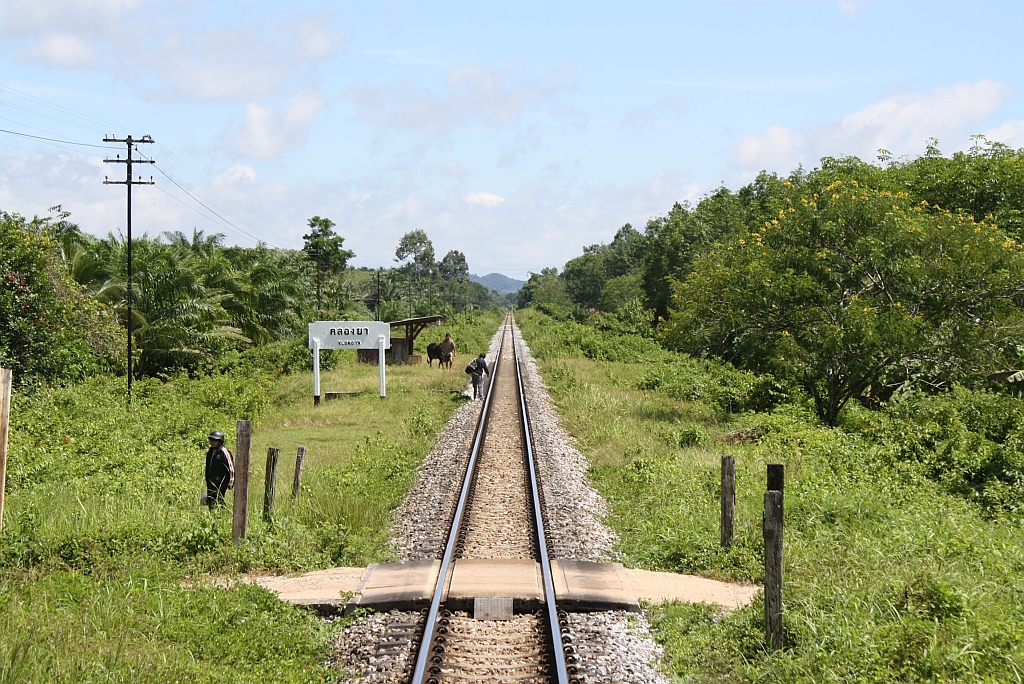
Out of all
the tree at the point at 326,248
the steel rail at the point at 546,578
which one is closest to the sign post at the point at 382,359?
the steel rail at the point at 546,578

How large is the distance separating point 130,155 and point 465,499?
1619 centimetres

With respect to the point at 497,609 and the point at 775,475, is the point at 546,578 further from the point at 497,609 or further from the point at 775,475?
the point at 775,475

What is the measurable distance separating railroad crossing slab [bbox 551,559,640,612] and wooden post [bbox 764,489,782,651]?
1.43m

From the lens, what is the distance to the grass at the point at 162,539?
253 inches

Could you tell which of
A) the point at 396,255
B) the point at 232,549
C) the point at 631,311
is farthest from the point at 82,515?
the point at 396,255

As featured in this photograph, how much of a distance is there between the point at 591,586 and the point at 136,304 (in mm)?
24390

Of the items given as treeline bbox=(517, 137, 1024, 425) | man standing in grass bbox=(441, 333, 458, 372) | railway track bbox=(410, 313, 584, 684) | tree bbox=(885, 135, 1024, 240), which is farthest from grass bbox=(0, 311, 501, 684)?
tree bbox=(885, 135, 1024, 240)

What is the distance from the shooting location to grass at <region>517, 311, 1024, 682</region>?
6.25m

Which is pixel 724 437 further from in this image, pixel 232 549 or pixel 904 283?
pixel 232 549

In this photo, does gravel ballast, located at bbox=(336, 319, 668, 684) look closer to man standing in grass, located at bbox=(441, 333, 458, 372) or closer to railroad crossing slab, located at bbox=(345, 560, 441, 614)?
railroad crossing slab, located at bbox=(345, 560, 441, 614)

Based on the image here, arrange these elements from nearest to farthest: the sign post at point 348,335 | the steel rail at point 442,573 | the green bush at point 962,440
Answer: the steel rail at point 442,573, the green bush at point 962,440, the sign post at point 348,335

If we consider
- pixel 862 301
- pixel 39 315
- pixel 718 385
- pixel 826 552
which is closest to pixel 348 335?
pixel 39 315

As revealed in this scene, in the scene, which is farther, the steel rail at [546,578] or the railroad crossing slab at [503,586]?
the railroad crossing slab at [503,586]

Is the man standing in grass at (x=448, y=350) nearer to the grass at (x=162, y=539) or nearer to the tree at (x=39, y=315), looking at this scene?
the grass at (x=162, y=539)
